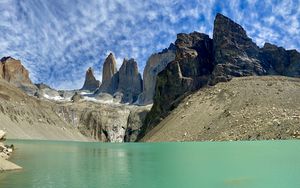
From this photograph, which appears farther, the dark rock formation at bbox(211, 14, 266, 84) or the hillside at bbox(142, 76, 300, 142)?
the dark rock formation at bbox(211, 14, 266, 84)

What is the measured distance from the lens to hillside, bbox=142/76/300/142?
92.4 m

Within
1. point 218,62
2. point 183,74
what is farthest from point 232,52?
point 183,74

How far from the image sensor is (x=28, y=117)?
199 m

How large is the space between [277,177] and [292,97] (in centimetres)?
8768

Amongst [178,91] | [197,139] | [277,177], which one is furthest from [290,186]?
[178,91]

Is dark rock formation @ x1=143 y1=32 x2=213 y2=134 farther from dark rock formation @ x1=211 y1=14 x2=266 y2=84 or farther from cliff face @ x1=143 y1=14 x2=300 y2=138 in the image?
dark rock formation @ x1=211 y1=14 x2=266 y2=84

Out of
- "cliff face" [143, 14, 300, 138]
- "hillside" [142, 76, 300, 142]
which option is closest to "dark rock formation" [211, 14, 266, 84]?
"cliff face" [143, 14, 300, 138]

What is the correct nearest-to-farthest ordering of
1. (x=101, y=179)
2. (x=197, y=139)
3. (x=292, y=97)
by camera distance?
(x=101, y=179)
(x=197, y=139)
(x=292, y=97)

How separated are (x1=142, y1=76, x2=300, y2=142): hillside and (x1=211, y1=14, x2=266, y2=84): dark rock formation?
905 centimetres

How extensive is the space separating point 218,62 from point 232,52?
653cm

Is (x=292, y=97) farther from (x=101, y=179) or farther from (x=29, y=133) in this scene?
(x=29, y=133)

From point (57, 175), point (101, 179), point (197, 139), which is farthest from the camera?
point (197, 139)

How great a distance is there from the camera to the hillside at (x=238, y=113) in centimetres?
9238

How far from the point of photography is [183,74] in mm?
159875
